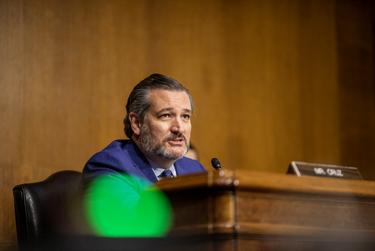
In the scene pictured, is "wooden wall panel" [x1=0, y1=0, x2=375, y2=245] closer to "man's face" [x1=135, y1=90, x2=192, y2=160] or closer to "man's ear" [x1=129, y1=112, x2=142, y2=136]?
"man's ear" [x1=129, y1=112, x2=142, y2=136]

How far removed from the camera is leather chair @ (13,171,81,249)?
2.86 metres

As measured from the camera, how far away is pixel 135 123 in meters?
3.23

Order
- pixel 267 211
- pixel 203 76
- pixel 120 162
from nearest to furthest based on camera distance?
pixel 267 211 < pixel 120 162 < pixel 203 76

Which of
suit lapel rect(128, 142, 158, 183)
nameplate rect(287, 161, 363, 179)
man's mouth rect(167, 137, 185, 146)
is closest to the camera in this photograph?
nameplate rect(287, 161, 363, 179)

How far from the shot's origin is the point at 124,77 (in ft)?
14.3

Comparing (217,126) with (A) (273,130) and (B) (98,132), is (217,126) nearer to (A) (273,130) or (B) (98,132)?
(A) (273,130)

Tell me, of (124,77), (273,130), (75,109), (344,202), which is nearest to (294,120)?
(273,130)

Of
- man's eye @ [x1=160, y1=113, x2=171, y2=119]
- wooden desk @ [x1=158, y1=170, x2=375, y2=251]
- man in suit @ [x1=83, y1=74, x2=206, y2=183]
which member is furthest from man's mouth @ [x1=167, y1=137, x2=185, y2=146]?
wooden desk @ [x1=158, y1=170, x2=375, y2=251]

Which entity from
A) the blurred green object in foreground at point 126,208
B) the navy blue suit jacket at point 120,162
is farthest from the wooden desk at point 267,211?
the navy blue suit jacket at point 120,162

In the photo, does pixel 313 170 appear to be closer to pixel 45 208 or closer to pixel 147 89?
pixel 147 89

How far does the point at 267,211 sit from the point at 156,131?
1.26 meters

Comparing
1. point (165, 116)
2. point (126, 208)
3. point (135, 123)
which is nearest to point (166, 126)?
point (165, 116)

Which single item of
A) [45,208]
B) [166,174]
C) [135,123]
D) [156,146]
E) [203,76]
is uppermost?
[203,76]

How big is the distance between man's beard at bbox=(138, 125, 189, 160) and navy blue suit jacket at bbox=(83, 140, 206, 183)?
5 centimetres
